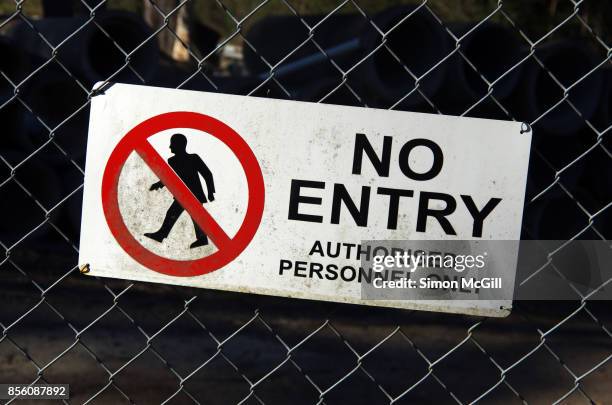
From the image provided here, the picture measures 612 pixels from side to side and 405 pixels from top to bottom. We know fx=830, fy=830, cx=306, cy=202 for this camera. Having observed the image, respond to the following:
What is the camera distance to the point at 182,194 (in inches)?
70.4

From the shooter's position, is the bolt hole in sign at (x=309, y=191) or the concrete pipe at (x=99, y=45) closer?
the bolt hole in sign at (x=309, y=191)

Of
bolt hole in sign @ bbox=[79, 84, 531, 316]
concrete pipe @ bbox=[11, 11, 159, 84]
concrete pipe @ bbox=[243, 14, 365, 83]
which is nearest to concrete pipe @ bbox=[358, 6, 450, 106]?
concrete pipe @ bbox=[243, 14, 365, 83]

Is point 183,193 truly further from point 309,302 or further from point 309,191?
point 309,302

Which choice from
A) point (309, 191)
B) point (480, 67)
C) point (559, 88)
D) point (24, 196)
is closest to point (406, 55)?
point (480, 67)

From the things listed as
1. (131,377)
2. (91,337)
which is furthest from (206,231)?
(91,337)

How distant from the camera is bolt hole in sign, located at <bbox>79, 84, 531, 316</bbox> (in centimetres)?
175

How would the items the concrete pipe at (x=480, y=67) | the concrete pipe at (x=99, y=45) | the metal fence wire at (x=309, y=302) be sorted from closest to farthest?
1. the metal fence wire at (x=309, y=302)
2. the concrete pipe at (x=480, y=67)
3. the concrete pipe at (x=99, y=45)

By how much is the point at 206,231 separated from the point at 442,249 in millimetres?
511

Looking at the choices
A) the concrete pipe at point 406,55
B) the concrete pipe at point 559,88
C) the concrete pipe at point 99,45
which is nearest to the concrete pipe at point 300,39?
the concrete pipe at point 406,55

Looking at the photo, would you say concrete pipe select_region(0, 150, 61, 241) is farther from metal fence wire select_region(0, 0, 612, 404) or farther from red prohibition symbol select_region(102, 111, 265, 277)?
red prohibition symbol select_region(102, 111, 265, 277)

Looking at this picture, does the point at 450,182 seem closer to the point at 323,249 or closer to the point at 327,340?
the point at 323,249

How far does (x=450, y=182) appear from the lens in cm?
176

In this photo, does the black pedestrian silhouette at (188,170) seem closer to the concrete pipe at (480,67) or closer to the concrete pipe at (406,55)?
the concrete pipe at (406,55)

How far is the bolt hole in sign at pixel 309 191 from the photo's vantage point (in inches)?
69.1
